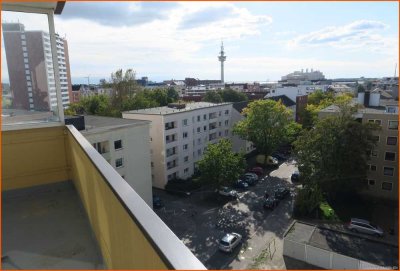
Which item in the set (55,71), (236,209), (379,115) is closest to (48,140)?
(55,71)

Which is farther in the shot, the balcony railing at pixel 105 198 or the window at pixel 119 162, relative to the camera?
the window at pixel 119 162

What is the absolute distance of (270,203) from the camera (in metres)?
18.8

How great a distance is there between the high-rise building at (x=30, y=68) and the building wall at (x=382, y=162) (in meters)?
19.9

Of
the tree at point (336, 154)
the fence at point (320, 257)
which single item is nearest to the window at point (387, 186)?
the tree at point (336, 154)

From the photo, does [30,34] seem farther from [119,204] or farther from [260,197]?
[260,197]

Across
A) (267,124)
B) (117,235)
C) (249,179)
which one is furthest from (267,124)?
(117,235)

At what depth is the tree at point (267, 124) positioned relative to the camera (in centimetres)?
2506

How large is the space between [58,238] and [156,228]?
80.1 inches

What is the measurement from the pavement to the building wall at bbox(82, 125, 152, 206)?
2.81m

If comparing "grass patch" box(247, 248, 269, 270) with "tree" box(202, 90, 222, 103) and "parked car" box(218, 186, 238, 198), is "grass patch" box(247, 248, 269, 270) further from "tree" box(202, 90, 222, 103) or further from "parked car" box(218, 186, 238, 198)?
"tree" box(202, 90, 222, 103)

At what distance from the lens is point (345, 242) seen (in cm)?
1319

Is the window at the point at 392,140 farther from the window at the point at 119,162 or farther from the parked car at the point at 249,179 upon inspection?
the window at the point at 119,162

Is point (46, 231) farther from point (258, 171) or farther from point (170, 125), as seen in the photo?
→ point (258, 171)

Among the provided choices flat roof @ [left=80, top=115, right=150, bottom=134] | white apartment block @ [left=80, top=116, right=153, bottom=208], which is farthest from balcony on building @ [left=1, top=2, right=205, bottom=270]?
white apartment block @ [left=80, top=116, right=153, bottom=208]
